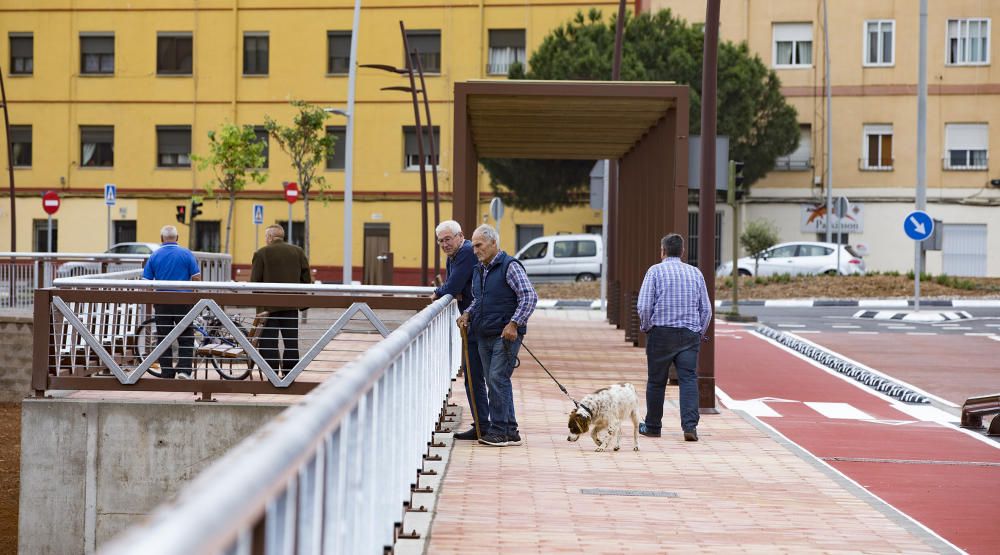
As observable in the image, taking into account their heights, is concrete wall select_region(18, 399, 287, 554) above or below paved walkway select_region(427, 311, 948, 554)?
below

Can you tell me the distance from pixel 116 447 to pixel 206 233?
125ft

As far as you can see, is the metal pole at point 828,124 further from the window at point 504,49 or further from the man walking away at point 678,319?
the man walking away at point 678,319

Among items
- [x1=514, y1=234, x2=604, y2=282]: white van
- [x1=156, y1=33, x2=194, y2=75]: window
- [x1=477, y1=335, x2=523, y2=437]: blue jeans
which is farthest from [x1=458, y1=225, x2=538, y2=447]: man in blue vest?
[x1=156, y1=33, x2=194, y2=75]: window

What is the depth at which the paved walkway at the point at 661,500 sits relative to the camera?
6930 millimetres

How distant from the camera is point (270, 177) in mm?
50125

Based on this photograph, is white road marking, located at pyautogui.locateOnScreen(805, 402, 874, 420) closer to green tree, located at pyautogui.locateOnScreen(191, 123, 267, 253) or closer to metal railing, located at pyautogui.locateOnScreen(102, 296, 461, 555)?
metal railing, located at pyautogui.locateOnScreen(102, 296, 461, 555)

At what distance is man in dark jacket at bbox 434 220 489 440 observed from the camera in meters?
10.5

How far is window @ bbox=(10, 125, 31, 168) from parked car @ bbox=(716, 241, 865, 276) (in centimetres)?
2580

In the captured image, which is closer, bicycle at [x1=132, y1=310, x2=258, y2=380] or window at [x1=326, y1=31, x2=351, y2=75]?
bicycle at [x1=132, y1=310, x2=258, y2=380]

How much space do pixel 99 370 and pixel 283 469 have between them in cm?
1127

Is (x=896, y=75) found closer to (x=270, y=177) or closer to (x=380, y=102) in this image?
(x=380, y=102)

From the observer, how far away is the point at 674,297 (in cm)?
1103

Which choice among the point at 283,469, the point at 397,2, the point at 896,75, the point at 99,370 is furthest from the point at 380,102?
the point at 283,469

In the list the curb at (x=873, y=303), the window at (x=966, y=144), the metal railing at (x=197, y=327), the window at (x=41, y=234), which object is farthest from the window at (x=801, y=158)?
the metal railing at (x=197, y=327)
